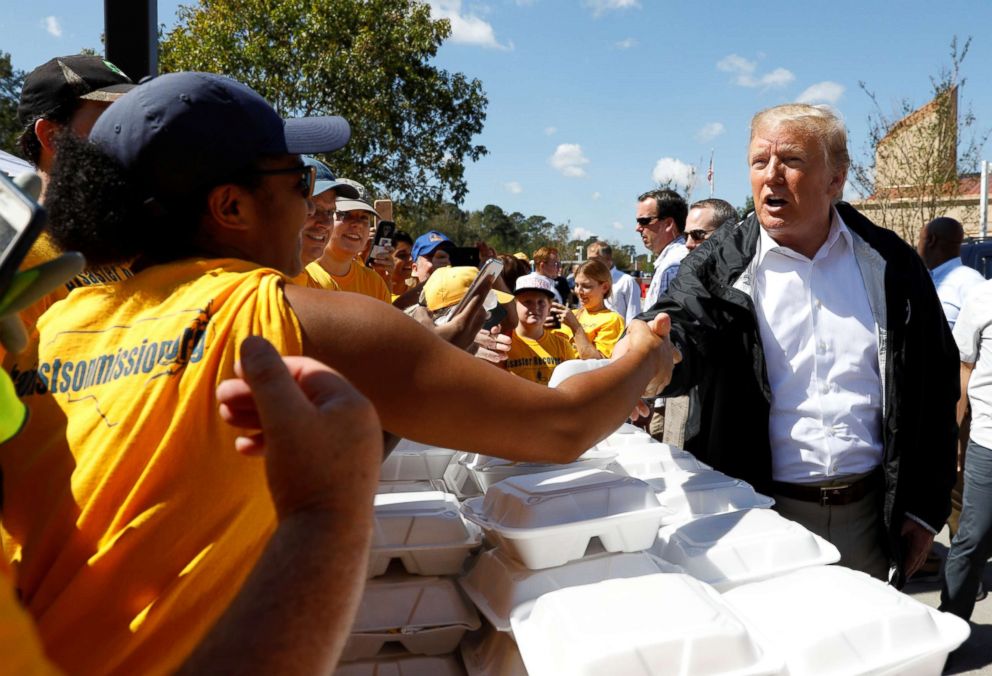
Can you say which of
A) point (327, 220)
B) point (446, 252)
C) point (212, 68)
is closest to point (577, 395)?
point (327, 220)

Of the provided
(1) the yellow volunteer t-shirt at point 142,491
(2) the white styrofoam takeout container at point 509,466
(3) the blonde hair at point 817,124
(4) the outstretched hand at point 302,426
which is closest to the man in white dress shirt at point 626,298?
(3) the blonde hair at point 817,124

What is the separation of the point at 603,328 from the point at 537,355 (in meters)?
2.13

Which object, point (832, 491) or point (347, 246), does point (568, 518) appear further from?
point (347, 246)

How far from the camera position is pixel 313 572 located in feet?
2.39

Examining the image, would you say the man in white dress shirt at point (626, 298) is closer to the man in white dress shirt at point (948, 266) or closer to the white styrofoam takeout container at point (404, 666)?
the man in white dress shirt at point (948, 266)

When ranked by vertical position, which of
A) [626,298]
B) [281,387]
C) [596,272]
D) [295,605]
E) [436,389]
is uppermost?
[281,387]

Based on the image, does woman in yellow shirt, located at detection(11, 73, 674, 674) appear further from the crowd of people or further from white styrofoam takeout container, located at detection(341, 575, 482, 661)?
white styrofoam takeout container, located at detection(341, 575, 482, 661)

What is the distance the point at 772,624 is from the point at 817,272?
1439 millimetres

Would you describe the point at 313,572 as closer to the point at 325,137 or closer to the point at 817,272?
the point at 325,137

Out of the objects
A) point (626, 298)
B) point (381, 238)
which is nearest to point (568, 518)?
point (381, 238)

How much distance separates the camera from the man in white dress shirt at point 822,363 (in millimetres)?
2576

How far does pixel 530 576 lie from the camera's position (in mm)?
1749

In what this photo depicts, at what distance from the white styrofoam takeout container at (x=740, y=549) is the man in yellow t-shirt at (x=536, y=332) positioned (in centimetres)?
281

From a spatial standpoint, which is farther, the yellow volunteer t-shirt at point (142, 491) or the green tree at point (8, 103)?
the green tree at point (8, 103)
